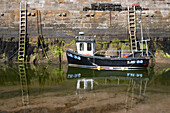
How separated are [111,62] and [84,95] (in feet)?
20.1

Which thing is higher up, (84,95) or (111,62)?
(111,62)

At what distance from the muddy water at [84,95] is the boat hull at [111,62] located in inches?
110

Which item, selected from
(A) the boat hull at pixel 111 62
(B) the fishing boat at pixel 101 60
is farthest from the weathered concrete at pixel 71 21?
(A) the boat hull at pixel 111 62

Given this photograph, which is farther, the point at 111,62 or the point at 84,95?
the point at 111,62

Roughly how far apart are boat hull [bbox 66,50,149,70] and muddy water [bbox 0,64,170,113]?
2.78 m

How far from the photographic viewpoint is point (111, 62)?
13.0 meters

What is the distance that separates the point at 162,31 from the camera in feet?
57.2

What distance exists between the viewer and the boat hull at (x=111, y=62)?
506 inches

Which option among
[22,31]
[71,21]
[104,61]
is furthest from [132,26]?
[22,31]

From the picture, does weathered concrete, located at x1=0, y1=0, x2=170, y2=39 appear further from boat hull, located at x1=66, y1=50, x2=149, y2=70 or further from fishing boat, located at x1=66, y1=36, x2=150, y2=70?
boat hull, located at x1=66, y1=50, x2=149, y2=70

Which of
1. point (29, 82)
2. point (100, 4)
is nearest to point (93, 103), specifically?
point (29, 82)

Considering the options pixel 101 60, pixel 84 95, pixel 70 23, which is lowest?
pixel 84 95

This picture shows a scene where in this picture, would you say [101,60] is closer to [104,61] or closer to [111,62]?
[104,61]

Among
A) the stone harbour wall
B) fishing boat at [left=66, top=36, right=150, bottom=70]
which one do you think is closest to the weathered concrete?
the stone harbour wall
